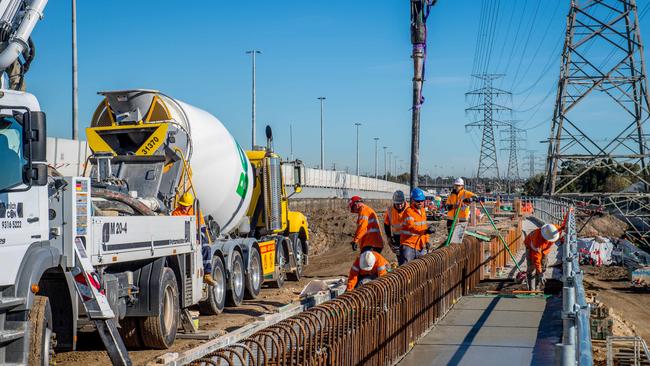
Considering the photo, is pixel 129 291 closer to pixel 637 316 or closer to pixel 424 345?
pixel 424 345

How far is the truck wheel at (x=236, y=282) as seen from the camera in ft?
49.0

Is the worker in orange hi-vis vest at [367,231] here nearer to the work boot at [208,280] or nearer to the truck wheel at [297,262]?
the work boot at [208,280]

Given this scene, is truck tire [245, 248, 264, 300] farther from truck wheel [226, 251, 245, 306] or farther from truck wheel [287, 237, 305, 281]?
truck wheel [287, 237, 305, 281]

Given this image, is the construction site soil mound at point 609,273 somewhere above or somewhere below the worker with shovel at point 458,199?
A: below

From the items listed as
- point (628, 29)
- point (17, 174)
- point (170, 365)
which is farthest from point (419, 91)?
point (628, 29)

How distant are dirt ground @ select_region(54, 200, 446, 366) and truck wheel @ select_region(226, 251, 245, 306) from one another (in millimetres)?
181

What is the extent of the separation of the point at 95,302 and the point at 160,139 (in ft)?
16.6

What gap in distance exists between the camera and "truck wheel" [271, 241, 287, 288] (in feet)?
61.2

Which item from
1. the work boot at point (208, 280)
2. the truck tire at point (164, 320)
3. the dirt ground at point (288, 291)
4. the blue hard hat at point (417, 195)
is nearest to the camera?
the truck tire at point (164, 320)

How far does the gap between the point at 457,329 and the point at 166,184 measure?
4968 millimetres

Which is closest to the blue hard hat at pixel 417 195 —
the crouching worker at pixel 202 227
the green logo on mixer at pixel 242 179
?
the crouching worker at pixel 202 227

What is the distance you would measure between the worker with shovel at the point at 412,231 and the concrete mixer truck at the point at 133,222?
324 cm

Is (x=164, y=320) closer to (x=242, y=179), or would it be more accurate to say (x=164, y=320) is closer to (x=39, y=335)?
(x=39, y=335)

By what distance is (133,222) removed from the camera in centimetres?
953
